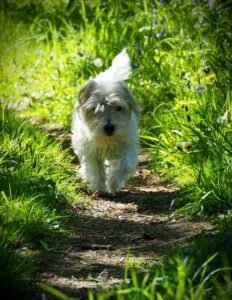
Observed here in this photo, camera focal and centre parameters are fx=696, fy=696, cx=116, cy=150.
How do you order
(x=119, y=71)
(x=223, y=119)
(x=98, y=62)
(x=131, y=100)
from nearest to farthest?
(x=223, y=119)
(x=131, y=100)
(x=119, y=71)
(x=98, y=62)

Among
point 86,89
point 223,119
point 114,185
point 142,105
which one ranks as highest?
point 86,89

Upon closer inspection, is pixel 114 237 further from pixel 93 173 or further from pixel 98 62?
pixel 98 62

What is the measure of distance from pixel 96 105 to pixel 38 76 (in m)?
3.19

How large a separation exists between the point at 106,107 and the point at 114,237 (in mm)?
1688

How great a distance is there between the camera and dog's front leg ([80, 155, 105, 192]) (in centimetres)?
649

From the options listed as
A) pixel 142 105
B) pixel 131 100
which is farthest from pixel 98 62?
pixel 131 100

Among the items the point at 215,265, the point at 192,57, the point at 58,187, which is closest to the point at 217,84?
the point at 192,57

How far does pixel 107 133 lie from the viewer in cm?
628

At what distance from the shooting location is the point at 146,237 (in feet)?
16.3

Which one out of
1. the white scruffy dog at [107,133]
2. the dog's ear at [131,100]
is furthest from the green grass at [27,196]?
the dog's ear at [131,100]

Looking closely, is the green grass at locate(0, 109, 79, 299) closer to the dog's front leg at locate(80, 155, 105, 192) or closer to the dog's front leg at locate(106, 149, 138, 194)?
the dog's front leg at locate(80, 155, 105, 192)

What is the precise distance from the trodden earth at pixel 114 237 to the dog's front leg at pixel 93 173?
17 centimetres

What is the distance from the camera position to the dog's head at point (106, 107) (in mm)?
6293

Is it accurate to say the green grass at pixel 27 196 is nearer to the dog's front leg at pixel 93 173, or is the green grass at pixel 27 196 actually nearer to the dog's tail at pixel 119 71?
the dog's front leg at pixel 93 173
